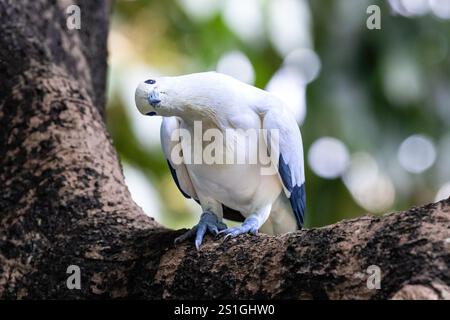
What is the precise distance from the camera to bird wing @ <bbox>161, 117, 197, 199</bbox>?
397 centimetres

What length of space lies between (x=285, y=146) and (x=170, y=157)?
68 centimetres

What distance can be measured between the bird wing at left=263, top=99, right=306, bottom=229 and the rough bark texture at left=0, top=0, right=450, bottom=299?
2.44 feet

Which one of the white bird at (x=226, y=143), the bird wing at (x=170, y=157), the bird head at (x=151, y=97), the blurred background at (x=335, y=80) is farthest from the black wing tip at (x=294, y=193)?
the blurred background at (x=335, y=80)

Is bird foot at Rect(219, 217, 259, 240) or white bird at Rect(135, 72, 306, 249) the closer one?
bird foot at Rect(219, 217, 259, 240)

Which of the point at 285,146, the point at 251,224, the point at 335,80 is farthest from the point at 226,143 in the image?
the point at 335,80

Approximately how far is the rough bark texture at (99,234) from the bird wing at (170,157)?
0.97 ft

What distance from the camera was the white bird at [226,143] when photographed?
3.55 m

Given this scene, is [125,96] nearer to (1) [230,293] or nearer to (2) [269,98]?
(2) [269,98]

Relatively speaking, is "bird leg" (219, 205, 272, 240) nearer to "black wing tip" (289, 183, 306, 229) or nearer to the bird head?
"black wing tip" (289, 183, 306, 229)

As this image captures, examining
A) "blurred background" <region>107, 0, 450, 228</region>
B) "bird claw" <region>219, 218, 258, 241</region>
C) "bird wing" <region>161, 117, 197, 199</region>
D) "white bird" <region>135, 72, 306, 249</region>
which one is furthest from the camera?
"blurred background" <region>107, 0, 450, 228</region>

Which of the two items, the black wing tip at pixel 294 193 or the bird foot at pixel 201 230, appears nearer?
the bird foot at pixel 201 230

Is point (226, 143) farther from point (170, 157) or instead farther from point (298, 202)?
point (298, 202)

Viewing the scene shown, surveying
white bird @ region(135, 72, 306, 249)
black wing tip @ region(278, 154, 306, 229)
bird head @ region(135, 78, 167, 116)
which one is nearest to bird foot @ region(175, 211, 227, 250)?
white bird @ region(135, 72, 306, 249)

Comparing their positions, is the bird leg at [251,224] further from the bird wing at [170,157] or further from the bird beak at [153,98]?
the bird beak at [153,98]
